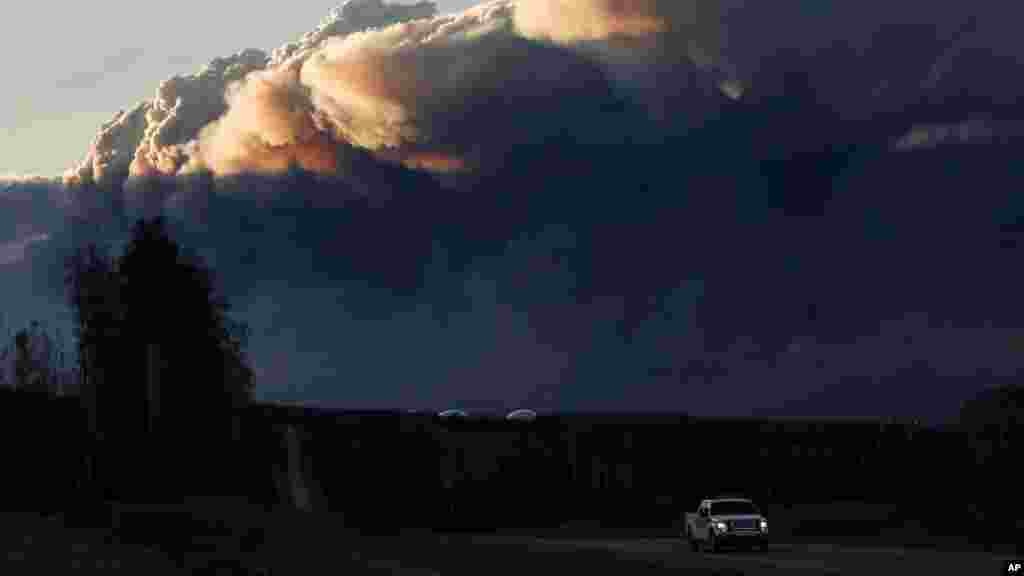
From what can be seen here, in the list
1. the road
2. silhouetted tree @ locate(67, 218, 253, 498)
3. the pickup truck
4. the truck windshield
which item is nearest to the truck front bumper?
the pickup truck

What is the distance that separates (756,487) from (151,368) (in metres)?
109

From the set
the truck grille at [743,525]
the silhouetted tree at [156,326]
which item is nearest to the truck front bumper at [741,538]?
the truck grille at [743,525]

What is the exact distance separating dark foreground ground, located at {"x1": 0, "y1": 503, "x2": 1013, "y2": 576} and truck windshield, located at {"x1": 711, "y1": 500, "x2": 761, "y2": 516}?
1827 mm

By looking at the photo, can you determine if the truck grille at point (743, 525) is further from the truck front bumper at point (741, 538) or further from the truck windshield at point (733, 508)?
the truck windshield at point (733, 508)

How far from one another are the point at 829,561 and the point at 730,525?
9.82 meters

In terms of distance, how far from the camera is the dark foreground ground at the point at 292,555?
44406mm

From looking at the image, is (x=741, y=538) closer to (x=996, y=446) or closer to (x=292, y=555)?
(x=292, y=555)

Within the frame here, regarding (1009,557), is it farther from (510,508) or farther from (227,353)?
(227,353)

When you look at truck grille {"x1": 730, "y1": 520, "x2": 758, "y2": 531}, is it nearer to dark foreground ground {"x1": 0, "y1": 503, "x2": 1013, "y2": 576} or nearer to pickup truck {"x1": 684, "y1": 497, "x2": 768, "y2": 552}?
pickup truck {"x1": 684, "y1": 497, "x2": 768, "y2": 552}

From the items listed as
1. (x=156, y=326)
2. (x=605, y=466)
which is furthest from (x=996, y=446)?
(x=156, y=326)

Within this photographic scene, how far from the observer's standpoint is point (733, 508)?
65.1m

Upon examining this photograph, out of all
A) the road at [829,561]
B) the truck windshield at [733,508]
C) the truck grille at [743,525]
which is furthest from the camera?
the truck windshield at [733,508]

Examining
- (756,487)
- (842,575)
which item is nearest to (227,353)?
(756,487)

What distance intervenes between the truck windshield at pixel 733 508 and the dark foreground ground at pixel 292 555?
1.83 metres
